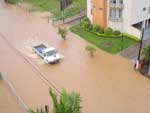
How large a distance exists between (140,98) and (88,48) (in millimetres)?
10797

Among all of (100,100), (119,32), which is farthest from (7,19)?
(100,100)

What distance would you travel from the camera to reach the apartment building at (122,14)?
142ft

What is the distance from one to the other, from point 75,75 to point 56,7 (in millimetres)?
25709

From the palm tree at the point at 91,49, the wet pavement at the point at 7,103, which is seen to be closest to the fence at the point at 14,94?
the wet pavement at the point at 7,103

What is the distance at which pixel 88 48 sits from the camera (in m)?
38.9

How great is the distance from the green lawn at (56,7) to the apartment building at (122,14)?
6888 millimetres

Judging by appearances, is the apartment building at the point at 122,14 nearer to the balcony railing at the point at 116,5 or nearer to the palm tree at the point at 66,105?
the balcony railing at the point at 116,5

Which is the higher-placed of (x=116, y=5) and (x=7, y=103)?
(x=116, y=5)

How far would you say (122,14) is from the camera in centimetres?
4428

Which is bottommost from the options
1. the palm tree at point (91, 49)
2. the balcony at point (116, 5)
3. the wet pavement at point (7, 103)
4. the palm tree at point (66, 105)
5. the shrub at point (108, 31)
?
the wet pavement at point (7, 103)

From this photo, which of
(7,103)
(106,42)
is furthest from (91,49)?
(7,103)

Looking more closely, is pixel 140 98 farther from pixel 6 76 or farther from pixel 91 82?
pixel 6 76

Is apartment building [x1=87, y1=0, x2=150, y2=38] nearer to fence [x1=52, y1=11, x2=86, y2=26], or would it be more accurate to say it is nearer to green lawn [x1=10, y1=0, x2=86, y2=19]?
→ fence [x1=52, y1=11, x2=86, y2=26]

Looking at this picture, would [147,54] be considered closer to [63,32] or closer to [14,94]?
[63,32]
